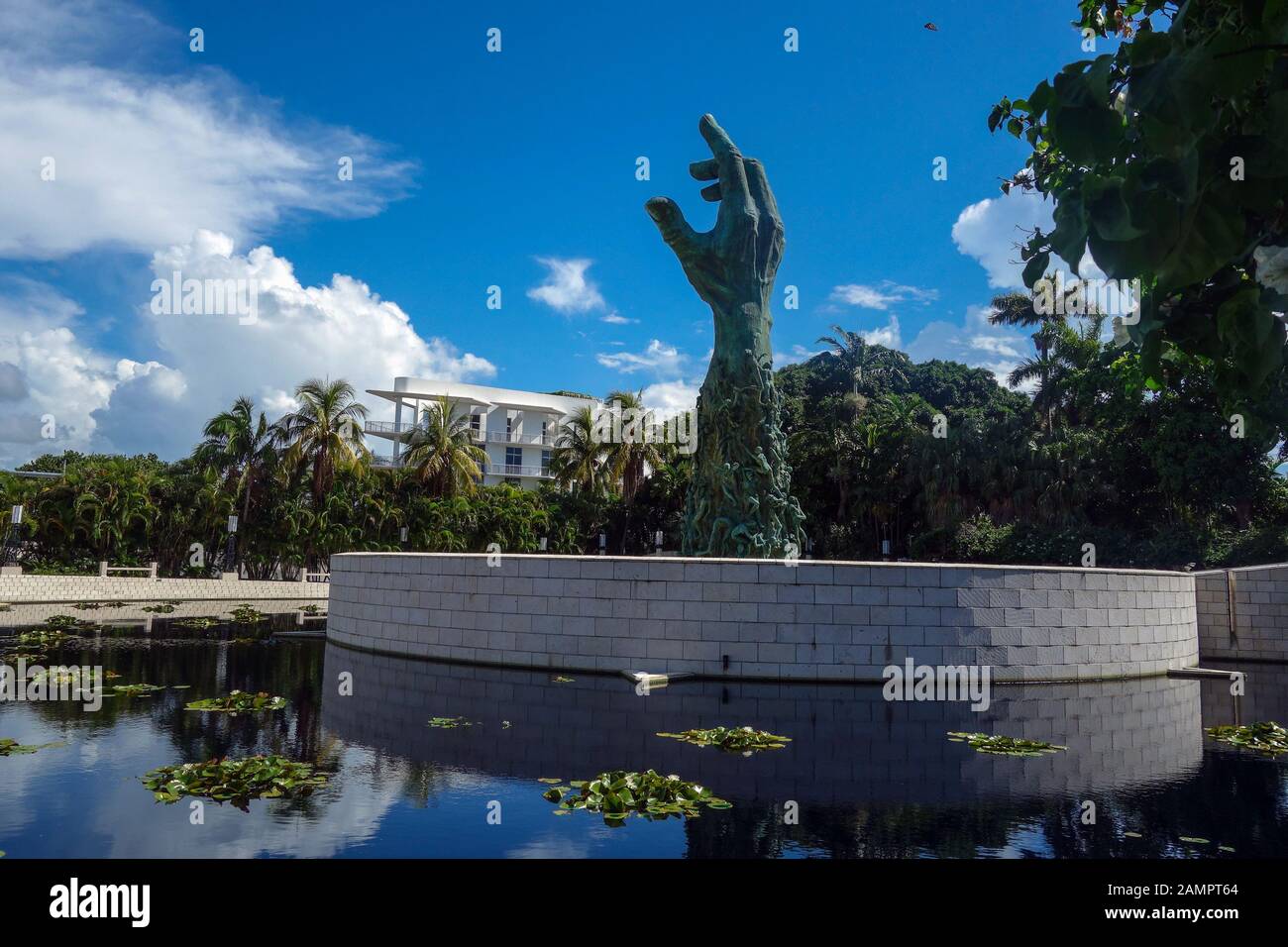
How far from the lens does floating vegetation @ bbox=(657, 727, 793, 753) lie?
27.5 feet

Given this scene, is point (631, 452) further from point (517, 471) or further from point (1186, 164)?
point (1186, 164)

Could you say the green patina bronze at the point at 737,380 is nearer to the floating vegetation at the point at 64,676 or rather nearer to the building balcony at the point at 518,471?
the floating vegetation at the point at 64,676

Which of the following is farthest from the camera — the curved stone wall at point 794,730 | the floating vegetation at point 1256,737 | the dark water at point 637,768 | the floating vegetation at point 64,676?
the floating vegetation at point 64,676

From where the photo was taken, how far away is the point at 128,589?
2744cm

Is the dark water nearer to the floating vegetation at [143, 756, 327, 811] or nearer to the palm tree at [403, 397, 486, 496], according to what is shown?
the floating vegetation at [143, 756, 327, 811]

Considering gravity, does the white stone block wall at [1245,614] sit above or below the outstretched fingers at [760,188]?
below

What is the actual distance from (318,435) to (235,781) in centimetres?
2931

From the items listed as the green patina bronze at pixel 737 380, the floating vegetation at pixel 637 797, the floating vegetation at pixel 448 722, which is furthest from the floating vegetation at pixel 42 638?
the floating vegetation at pixel 637 797

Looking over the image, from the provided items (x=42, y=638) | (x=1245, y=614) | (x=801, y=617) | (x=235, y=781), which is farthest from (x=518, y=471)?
(x=235, y=781)

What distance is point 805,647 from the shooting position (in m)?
12.4

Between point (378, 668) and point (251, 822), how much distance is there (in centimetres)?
760

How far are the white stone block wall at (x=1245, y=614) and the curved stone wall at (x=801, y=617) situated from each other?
4500 millimetres

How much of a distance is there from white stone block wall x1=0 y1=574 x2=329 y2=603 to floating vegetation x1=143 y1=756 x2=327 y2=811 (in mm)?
22878

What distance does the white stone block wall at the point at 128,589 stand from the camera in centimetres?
2530
